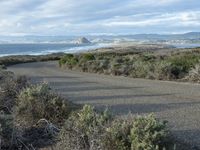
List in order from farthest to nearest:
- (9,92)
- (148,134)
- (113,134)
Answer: (9,92), (113,134), (148,134)

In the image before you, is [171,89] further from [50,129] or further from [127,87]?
[50,129]

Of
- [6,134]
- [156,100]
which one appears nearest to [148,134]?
[6,134]

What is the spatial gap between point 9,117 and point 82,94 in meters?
9.29

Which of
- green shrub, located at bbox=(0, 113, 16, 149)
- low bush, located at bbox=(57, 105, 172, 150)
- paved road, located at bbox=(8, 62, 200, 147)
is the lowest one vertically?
paved road, located at bbox=(8, 62, 200, 147)

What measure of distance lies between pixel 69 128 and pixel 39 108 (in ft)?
9.84

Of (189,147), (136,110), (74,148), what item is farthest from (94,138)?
(136,110)

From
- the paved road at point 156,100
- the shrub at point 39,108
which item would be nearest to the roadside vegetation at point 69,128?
the shrub at point 39,108

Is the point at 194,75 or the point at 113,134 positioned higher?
the point at 113,134

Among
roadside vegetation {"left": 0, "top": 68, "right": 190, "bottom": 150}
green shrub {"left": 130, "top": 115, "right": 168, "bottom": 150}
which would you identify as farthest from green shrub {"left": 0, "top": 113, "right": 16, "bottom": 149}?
green shrub {"left": 130, "top": 115, "right": 168, "bottom": 150}

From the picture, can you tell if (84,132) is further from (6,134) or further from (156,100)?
(156,100)

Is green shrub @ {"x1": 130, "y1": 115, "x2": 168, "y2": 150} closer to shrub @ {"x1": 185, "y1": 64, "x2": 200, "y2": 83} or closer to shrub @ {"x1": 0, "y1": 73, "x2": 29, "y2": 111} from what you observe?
shrub @ {"x1": 0, "y1": 73, "x2": 29, "y2": 111}

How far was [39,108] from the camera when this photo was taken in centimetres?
1155

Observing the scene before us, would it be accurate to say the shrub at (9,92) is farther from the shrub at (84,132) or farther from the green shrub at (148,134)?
the green shrub at (148,134)

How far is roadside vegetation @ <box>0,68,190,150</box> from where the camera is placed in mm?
7506
